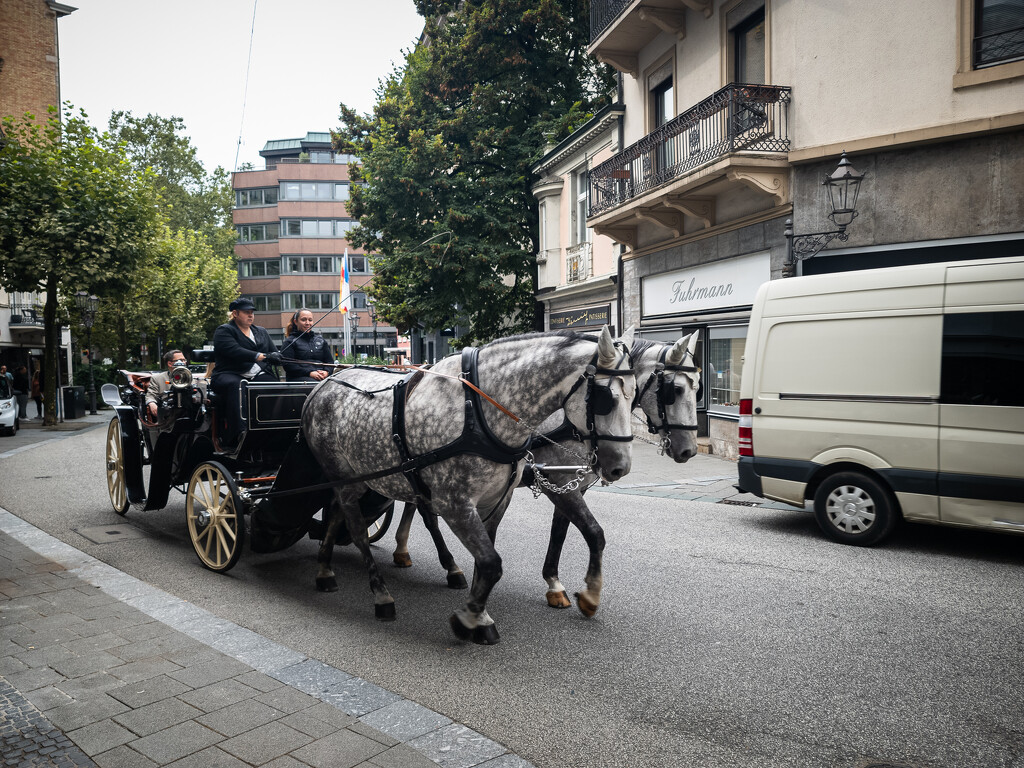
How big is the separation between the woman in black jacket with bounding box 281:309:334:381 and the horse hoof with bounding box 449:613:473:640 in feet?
11.2

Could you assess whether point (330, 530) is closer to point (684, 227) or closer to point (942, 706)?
point (942, 706)

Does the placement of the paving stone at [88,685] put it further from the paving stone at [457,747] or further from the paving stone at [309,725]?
the paving stone at [457,747]

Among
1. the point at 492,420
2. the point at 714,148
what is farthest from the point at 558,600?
the point at 714,148

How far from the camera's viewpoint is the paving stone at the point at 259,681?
12.3ft

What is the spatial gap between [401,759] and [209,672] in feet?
4.83

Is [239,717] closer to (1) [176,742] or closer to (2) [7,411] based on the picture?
(1) [176,742]

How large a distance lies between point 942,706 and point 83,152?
24.0m

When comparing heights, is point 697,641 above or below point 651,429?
below

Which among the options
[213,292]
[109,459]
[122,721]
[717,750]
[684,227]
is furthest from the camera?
[213,292]

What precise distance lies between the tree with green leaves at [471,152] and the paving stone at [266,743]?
18130mm

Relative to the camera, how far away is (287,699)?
362cm

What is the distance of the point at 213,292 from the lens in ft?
145

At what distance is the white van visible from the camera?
6199 mm

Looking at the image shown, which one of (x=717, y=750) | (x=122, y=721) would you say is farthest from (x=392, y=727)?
(x=717, y=750)
